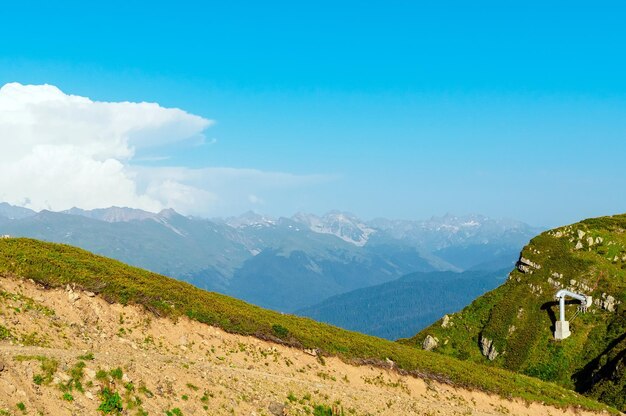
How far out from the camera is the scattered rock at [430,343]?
99562 mm

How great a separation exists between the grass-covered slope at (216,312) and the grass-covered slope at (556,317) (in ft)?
82.5

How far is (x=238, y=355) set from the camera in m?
42.7

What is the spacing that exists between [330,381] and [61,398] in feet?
79.2

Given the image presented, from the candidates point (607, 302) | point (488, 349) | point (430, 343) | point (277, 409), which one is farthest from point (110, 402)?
point (607, 302)

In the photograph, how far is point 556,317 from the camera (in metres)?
93.5

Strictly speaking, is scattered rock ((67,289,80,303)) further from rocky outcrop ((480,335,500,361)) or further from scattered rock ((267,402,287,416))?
rocky outcrop ((480,335,500,361))

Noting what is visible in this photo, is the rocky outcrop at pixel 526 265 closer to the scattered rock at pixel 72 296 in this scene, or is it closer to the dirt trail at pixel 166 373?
the dirt trail at pixel 166 373

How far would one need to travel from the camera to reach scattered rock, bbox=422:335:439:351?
327ft

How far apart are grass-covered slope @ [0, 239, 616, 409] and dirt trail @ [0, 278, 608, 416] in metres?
1.12

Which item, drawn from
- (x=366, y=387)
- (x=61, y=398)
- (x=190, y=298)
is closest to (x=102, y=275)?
(x=190, y=298)

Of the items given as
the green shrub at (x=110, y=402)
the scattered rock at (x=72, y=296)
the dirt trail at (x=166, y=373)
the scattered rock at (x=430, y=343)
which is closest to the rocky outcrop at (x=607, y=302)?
the scattered rock at (x=430, y=343)

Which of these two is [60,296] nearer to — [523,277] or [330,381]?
[330,381]

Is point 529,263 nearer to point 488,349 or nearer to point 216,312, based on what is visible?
point 488,349

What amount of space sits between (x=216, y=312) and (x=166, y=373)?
1588 centimetres
